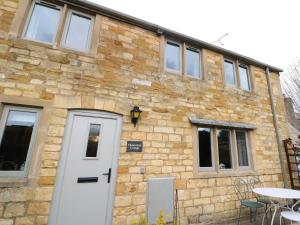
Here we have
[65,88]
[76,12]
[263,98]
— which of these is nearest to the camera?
[65,88]

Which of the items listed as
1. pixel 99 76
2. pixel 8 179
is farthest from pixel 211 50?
pixel 8 179

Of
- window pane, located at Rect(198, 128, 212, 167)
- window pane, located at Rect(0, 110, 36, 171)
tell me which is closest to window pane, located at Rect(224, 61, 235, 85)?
window pane, located at Rect(198, 128, 212, 167)

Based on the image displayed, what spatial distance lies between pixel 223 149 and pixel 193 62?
9.34 feet

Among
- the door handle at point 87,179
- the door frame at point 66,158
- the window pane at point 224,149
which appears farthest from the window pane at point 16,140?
the window pane at point 224,149

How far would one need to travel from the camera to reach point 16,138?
3.15 metres

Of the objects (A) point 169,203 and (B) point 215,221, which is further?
(B) point 215,221

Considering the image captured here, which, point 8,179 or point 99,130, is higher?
point 99,130

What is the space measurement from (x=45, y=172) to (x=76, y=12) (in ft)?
12.2

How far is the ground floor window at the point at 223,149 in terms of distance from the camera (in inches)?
184

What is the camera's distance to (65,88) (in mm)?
3564

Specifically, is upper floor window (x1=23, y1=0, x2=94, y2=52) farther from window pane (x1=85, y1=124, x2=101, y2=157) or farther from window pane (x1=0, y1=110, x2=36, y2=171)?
window pane (x1=85, y1=124, x2=101, y2=157)

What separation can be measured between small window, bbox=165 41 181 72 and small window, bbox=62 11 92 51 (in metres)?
2.23

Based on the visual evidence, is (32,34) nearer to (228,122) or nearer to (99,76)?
(99,76)

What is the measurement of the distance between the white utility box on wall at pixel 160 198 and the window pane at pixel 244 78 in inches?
178
